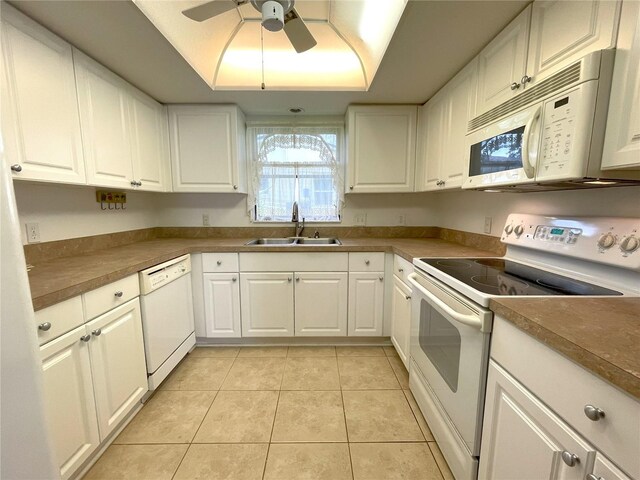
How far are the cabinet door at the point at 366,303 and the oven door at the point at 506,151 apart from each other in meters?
1.03

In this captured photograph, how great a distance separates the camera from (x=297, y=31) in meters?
1.35

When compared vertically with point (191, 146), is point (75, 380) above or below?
below

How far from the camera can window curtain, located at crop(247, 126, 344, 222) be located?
2746 mm

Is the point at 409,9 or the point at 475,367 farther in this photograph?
the point at 409,9

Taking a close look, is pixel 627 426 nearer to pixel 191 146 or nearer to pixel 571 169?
pixel 571 169

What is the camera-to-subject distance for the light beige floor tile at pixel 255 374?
1843 millimetres

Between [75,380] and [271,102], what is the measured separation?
222 cm

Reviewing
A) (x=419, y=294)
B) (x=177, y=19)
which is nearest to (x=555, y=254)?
(x=419, y=294)

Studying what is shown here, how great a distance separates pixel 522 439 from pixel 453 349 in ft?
1.35

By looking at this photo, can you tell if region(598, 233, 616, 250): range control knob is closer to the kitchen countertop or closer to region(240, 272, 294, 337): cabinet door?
the kitchen countertop

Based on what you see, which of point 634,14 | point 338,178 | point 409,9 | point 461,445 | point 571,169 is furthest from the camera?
point 338,178

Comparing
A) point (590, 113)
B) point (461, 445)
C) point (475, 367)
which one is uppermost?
point (590, 113)

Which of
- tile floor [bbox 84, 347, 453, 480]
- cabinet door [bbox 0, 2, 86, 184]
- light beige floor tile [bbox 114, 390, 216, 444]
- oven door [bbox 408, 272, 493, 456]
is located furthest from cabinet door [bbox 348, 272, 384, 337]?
cabinet door [bbox 0, 2, 86, 184]

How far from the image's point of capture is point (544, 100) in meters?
1.03
